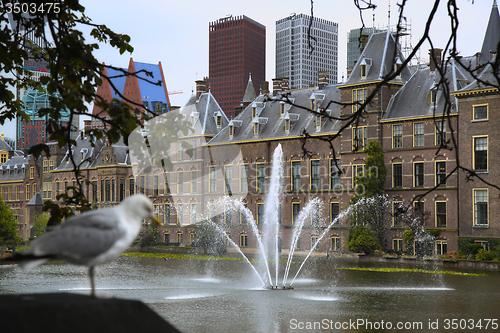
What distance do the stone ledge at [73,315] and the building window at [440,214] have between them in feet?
123

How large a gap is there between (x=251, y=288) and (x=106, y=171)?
144 ft

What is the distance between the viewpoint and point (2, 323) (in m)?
3.34

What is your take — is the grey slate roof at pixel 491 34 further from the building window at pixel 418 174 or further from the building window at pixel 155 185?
the building window at pixel 155 185

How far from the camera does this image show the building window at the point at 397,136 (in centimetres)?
4069

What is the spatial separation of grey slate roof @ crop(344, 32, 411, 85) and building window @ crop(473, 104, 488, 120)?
266 inches

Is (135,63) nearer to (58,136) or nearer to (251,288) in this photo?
(251,288)

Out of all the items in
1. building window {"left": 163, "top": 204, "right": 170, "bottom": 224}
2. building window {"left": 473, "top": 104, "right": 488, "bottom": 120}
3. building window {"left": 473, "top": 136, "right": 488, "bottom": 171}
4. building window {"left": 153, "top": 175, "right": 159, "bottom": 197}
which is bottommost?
building window {"left": 163, "top": 204, "right": 170, "bottom": 224}

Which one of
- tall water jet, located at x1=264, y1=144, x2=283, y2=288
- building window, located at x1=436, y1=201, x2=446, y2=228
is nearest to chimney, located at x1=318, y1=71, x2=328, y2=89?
tall water jet, located at x1=264, y1=144, x2=283, y2=288

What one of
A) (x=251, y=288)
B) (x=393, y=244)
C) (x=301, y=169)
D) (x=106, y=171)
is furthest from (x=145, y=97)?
(x=251, y=288)

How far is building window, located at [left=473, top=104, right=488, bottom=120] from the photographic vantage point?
35844 millimetres

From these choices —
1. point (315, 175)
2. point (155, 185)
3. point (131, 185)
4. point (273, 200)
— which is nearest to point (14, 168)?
point (131, 185)

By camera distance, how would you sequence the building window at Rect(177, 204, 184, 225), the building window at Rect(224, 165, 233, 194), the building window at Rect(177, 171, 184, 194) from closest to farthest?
1. the building window at Rect(224, 165, 233, 194)
2. the building window at Rect(177, 204, 184, 225)
3. the building window at Rect(177, 171, 184, 194)

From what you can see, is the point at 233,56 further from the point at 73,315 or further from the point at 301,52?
the point at 73,315

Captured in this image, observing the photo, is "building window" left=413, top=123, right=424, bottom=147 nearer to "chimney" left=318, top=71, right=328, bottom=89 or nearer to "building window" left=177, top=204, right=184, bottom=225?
"chimney" left=318, top=71, right=328, bottom=89
